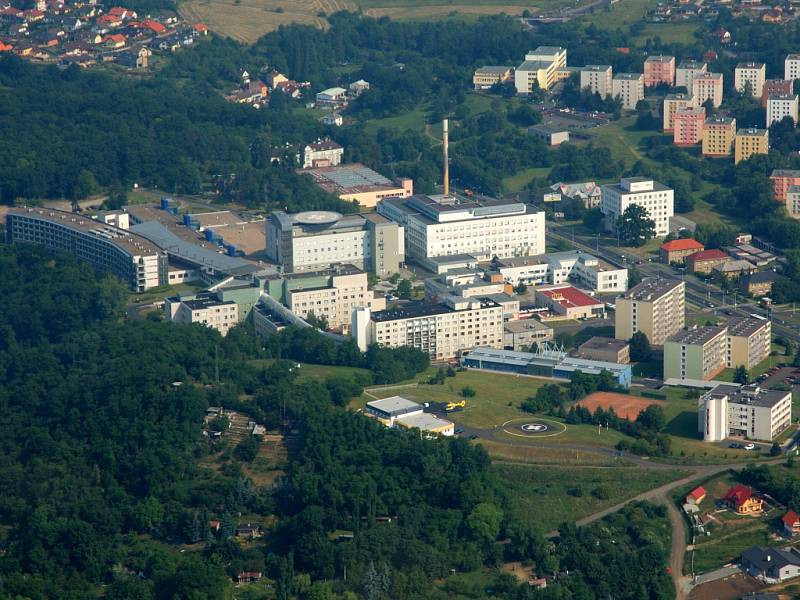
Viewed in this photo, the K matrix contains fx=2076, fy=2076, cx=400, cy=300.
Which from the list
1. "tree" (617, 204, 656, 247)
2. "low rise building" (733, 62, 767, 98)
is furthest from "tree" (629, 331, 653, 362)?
"low rise building" (733, 62, 767, 98)

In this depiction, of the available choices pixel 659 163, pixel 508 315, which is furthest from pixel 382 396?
pixel 659 163

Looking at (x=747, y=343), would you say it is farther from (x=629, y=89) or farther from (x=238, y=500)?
(x=629, y=89)

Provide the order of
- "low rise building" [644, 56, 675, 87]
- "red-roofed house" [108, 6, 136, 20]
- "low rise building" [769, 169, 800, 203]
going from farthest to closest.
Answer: "red-roofed house" [108, 6, 136, 20] < "low rise building" [644, 56, 675, 87] < "low rise building" [769, 169, 800, 203]

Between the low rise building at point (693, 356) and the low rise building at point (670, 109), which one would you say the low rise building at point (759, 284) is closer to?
the low rise building at point (693, 356)

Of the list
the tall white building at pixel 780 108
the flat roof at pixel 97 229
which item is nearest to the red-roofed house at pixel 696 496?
the flat roof at pixel 97 229

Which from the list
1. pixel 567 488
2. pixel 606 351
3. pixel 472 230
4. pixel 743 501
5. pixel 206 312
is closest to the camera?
pixel 743 501

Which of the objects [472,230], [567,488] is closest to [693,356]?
[567,488]

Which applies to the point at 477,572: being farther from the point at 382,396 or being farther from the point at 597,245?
the point at 597,245

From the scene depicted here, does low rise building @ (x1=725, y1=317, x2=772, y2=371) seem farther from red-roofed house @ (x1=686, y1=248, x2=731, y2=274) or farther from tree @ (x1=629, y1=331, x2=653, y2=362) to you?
red-roofed house @ (x1=686, y1=248, x2=731, y2=274)
